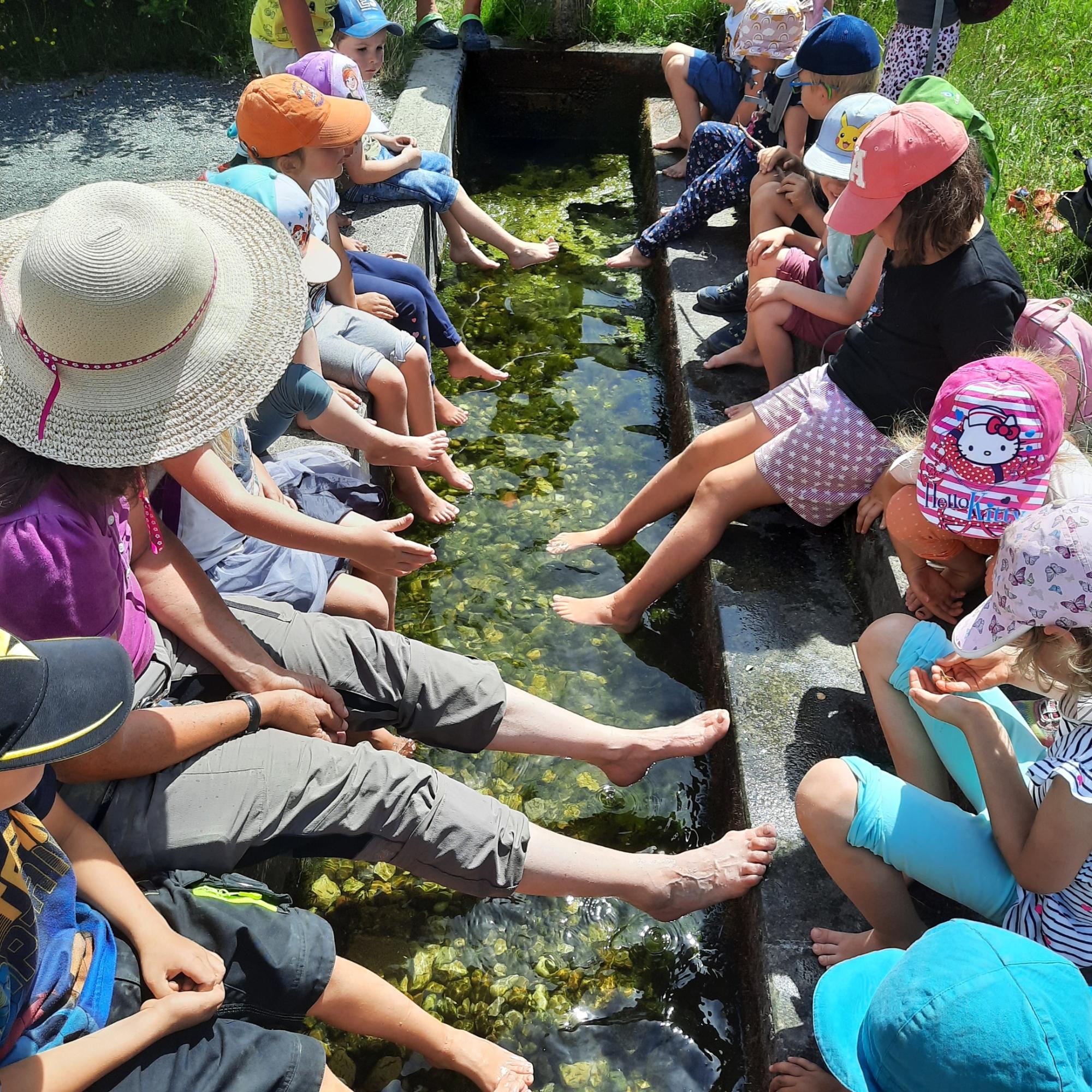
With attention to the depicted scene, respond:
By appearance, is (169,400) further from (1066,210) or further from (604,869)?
(1066,210)

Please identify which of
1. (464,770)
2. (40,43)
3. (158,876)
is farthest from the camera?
(40,43)

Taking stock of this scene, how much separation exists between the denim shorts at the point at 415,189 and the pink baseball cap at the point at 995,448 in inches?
131

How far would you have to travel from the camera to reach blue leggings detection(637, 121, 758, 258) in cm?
464

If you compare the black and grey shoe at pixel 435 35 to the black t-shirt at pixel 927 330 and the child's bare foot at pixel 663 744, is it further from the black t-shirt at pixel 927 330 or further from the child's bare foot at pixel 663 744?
the child's bare foot at pixel 663 744

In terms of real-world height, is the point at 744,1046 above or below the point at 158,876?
below

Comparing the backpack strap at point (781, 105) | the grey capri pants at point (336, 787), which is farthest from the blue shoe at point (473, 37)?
the grey capri pants at point (336, 787)

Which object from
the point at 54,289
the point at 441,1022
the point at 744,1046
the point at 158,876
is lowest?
the point at 744,1046

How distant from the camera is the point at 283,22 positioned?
5.02 m

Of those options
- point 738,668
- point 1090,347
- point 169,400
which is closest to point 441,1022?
point 738,668

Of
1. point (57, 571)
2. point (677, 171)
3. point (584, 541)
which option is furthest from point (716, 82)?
point (57, 571)

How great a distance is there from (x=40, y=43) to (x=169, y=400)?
706 cm

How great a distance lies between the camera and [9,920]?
1.42 meters

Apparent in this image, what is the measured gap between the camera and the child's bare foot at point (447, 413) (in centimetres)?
408

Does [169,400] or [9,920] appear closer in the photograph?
[9,920]
